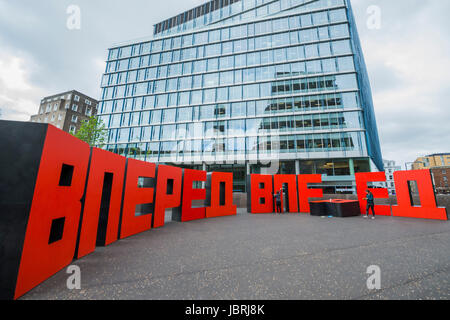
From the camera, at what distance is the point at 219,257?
4273mm

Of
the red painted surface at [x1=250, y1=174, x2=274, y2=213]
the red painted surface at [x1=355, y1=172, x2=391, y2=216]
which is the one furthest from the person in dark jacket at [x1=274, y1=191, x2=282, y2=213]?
the red painted surface at [x1=355, y1=172, x2=391, y2=216]

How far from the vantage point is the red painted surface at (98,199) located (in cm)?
461

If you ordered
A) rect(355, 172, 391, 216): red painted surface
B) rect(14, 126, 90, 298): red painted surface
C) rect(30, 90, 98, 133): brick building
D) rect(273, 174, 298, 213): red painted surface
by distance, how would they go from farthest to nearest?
rect(30, 90, 98, 133): brick building < rect(273, 174, 298, 213): red painted surface < rect(355, 172, 391, 216): red painted surface < rect(14, 126, 90, 298): red painted surface

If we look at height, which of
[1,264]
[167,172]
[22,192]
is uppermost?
→ [167,172]

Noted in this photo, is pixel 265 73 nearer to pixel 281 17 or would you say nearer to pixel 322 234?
pixel 281 17

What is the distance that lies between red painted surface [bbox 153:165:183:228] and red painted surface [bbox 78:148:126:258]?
1.93m

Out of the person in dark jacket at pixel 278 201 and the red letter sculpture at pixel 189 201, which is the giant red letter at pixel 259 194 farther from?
the red letter sculpture at pixel 189 201

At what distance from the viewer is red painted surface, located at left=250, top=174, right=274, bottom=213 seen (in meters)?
13.0

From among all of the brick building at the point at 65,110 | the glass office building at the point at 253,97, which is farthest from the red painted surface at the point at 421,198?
the brick building at the point at 65,110

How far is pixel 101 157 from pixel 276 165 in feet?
86.3

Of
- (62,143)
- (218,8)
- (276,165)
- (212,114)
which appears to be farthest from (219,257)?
(218,8)

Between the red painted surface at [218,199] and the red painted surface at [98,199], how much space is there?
585cm

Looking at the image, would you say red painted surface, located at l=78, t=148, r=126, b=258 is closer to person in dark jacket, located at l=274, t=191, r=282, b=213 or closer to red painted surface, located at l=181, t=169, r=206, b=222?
red painted surface, located at l=181, t=169, r=206, b=222

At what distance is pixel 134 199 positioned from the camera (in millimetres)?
6598
